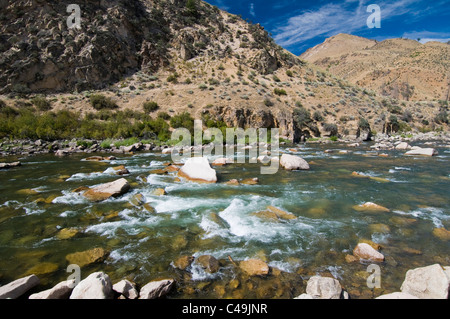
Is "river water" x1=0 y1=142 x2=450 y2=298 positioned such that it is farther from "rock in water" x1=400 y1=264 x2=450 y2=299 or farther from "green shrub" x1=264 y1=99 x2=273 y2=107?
A: "green shrub" x1=264 y1=99 x2=273 y2=107

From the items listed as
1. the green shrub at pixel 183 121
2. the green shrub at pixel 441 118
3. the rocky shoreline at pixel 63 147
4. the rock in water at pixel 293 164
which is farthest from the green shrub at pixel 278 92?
the green shrub at pixel 441 118

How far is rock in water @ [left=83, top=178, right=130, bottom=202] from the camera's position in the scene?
6.32 meters

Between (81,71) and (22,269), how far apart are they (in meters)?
31.7

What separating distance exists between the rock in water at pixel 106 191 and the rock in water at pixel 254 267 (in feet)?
15.0

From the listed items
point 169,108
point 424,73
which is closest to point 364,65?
point 424,73

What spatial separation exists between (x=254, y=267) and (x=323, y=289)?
40.5 inches

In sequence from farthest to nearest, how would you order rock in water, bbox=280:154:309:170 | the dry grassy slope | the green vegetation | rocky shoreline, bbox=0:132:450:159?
the dry grassy slope < the green vegetation < rocky shoreline, bbox=0:132:450:159 < rock in water, bbox=280:154:309:170

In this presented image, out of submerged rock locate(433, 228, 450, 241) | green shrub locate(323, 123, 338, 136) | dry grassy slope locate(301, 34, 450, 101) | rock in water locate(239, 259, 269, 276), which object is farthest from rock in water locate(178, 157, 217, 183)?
dry grassy slope locate(301, 34, 450, 101)

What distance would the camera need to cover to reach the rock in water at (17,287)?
8.73 ft

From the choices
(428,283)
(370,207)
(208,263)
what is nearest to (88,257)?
(208,263)

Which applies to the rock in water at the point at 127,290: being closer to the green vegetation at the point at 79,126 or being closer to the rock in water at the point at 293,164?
the rock in water at the point at 293,164

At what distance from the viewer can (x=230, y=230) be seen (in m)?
4.68

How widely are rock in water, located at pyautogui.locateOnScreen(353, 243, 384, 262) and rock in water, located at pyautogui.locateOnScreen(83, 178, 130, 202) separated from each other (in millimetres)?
6004

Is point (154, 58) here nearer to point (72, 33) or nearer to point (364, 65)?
point (72, 33)
